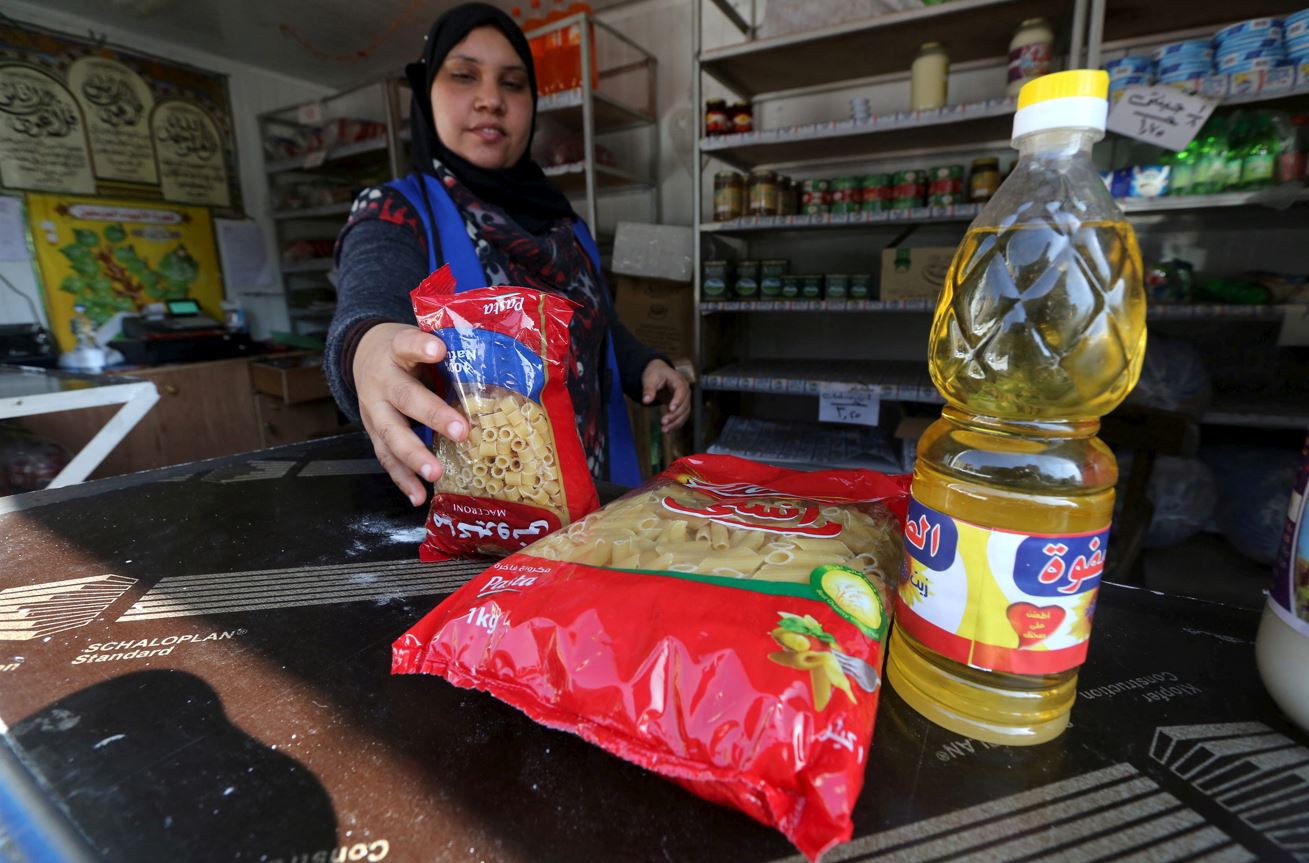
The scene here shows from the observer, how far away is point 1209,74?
171 cm

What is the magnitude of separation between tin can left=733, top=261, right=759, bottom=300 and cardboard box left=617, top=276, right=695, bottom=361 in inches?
8.3

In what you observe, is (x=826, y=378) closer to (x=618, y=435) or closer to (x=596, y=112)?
(x=618, y=435)

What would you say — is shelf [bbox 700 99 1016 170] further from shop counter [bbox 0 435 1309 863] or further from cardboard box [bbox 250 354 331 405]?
cardboard box [bbox 250 354 331 405]

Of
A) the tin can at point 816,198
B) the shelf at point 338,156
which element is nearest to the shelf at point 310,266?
the shelf at point 338,156

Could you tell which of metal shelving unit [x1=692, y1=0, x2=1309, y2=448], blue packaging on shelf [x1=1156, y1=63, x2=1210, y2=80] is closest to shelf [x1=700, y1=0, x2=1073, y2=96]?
metal shelving unit [x1=692, y1=0, x2=1309, y2=448]

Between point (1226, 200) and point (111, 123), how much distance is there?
16.5 feet

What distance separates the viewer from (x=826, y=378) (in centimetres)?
232

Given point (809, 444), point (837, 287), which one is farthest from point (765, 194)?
point (809, 444)

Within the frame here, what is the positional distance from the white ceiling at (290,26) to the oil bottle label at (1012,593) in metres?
3.48

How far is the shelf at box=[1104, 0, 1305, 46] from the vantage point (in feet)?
6.26

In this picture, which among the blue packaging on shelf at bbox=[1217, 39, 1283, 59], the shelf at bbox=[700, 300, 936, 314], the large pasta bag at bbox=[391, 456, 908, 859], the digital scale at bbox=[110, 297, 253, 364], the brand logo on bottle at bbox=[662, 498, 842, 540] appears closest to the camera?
the large pasta bag at bbox=[391, 456, 908, 859]

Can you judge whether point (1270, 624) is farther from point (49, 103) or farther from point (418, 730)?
point (49, 103)

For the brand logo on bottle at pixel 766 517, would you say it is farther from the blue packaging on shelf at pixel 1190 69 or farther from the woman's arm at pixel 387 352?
the blue packaging on shelf at pixel 1190 69

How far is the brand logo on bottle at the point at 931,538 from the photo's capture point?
400 mm
